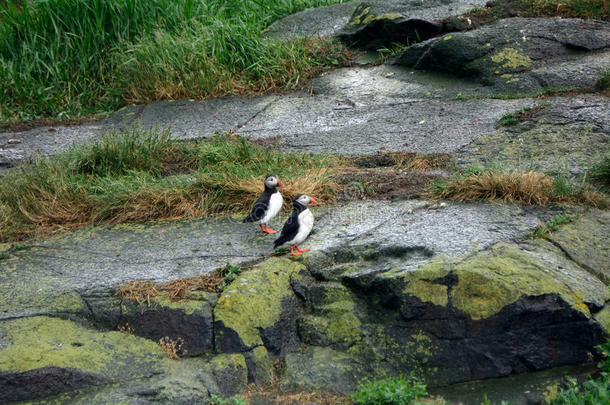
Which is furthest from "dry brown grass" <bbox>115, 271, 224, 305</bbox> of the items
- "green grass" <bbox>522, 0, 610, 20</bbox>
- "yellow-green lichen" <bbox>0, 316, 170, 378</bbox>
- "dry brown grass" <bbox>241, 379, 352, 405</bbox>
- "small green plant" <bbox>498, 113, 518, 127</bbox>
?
"green grass" <bbox>522, 0, 610, 20</bbox>

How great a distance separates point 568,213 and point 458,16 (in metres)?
5.24

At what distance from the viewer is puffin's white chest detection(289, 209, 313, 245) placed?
4258 mm

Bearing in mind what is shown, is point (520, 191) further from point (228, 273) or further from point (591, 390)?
point (228, 273)

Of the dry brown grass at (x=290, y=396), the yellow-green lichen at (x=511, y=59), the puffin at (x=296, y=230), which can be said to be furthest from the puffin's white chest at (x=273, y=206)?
the yellow-green lichen at (x=511, y=59)

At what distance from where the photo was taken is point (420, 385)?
132 inches

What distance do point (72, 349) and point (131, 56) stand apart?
6.47 m

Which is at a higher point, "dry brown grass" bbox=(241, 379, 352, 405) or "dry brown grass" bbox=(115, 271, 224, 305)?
"dry brown grass" bbox=(115, 271, 224, 305)

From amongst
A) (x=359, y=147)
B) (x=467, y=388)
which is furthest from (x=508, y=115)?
(x=467, y=388)

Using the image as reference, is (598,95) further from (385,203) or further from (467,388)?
(467,388)

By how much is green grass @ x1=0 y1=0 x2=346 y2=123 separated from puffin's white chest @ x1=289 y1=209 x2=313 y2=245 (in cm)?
453

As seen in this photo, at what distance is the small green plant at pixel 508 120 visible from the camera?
6508 mm

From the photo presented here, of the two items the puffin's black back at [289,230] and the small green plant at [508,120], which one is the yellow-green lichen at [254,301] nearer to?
the puffin's black back at [289,230]

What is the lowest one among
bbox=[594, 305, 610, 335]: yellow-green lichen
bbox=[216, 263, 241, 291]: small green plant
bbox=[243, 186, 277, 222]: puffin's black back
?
bbox=[594, 305, 610, 335]: yellow-green lichen

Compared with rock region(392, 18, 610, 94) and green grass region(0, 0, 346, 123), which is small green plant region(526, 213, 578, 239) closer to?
rock region(392, 18, 610, 94)
